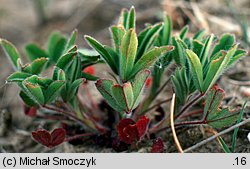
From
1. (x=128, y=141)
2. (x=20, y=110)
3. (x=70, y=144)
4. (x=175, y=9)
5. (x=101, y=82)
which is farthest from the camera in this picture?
(x=175, y=9)

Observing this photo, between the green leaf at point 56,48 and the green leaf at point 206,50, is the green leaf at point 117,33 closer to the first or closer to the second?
the green leaf at point 206,50

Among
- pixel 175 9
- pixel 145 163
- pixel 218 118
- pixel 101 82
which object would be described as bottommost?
pixel 145 163

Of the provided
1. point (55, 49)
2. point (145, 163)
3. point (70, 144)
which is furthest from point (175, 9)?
point (145, 163)

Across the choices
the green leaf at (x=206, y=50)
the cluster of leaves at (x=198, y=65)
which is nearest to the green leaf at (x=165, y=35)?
the cluster of leaves at (x=198, y=65)

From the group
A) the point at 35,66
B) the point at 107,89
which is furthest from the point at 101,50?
the point at 35,66

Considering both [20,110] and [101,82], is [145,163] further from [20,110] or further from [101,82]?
[20,110]

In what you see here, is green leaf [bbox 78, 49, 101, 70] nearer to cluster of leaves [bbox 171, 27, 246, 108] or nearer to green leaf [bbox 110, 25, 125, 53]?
green leaf [bbox 110, 25, 125, 53]

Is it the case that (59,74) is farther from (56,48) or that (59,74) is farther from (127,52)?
(56,48)
